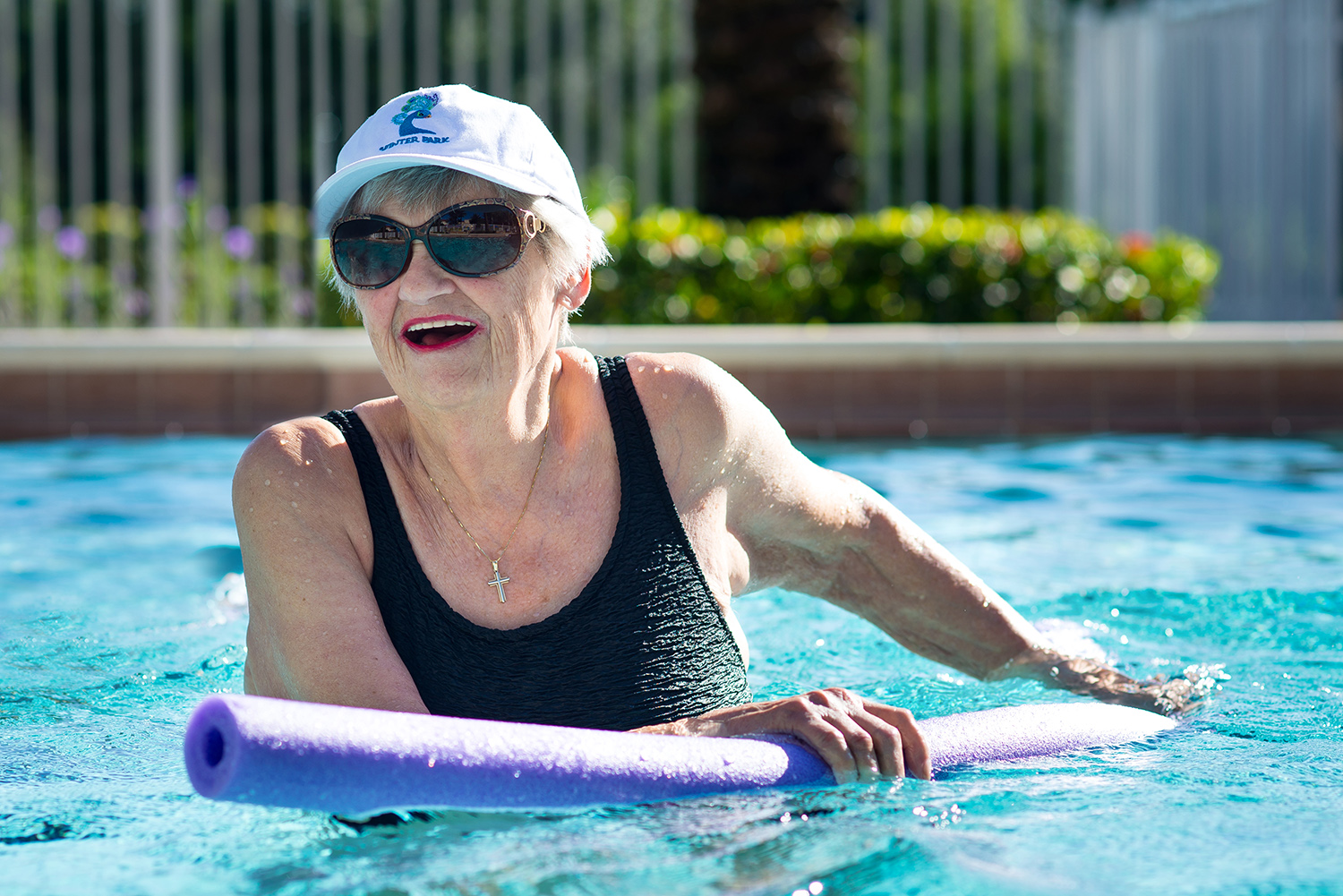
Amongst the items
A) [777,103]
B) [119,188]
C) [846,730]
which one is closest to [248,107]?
[119,188]

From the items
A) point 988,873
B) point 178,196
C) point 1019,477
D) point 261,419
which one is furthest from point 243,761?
point 178,196

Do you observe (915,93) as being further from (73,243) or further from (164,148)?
(73,243)

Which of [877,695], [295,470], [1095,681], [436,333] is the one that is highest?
[436,333]

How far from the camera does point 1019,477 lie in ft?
18.7

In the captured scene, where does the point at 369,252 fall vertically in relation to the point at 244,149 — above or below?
below

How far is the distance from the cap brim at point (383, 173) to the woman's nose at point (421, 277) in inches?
4.4

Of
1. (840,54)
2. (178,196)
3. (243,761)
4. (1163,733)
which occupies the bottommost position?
(1163,733)

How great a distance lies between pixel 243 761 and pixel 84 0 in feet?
28.6

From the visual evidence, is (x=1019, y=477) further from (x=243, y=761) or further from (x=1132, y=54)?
(x=1132, y=54)

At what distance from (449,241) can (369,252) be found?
12 centimetres

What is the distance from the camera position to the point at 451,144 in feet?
6.71

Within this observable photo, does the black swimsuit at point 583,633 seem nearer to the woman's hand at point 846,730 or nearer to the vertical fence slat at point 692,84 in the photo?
the woman's hand at point 846,730

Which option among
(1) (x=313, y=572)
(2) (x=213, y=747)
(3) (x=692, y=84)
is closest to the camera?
(2) (x=213, y=747)

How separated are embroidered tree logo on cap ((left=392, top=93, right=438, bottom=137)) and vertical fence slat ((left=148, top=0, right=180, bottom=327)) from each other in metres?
7.10
